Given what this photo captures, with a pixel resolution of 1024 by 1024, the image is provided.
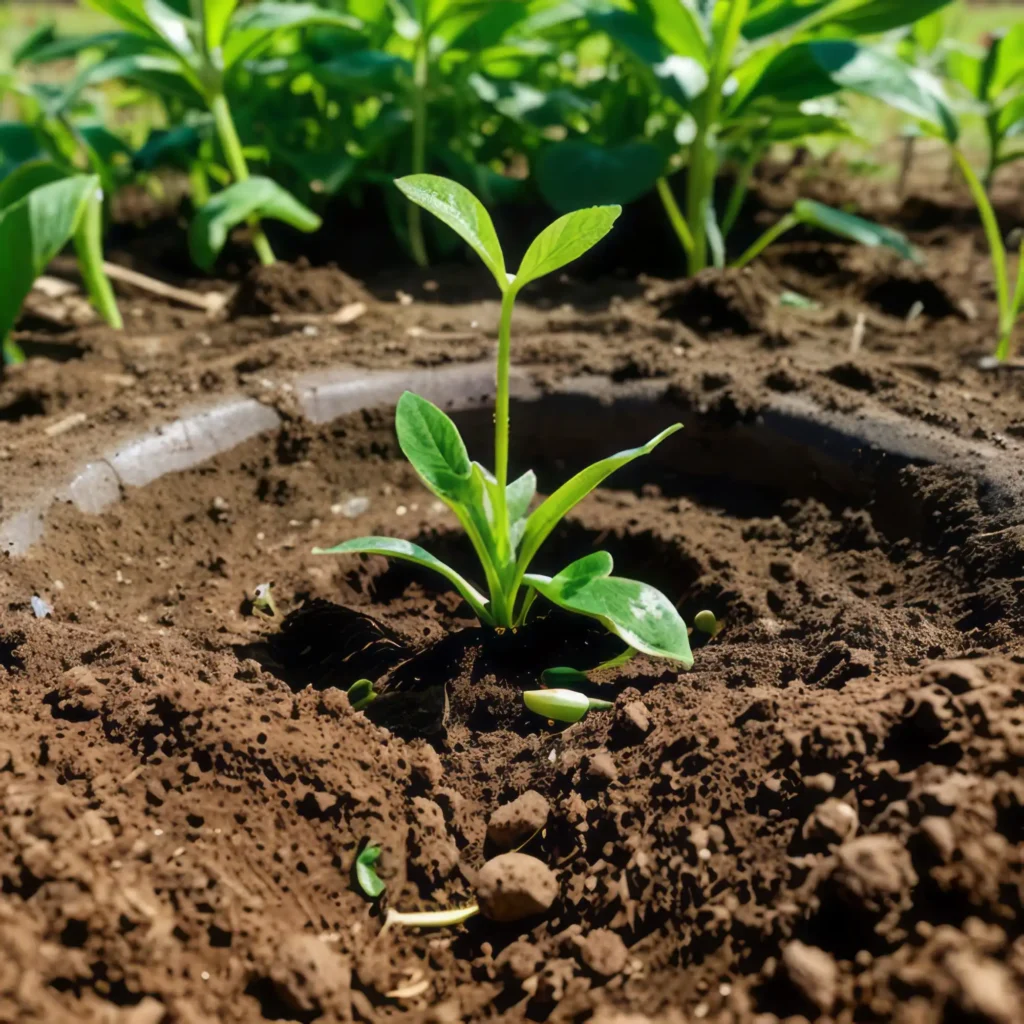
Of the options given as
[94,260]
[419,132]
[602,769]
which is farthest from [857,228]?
[94,260]

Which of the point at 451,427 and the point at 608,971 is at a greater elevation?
the point at 451,427

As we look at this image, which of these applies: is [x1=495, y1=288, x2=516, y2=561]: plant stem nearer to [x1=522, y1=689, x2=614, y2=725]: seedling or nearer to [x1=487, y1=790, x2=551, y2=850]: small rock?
[x1=522, y1=689, x2=614, y2=725]: seedling

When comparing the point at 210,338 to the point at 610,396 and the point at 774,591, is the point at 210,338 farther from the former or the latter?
the point at 774,591

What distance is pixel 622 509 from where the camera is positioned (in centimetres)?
170

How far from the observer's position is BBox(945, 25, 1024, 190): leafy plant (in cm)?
254

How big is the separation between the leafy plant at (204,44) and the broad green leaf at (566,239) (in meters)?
1.42

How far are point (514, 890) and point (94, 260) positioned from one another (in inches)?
74.1

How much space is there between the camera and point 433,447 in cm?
124

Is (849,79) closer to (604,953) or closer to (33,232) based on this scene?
(33,232)

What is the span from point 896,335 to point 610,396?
0.98 m

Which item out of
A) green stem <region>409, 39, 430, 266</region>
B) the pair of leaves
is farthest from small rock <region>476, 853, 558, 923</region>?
green stem <region>409, 39, 430, 266</region>

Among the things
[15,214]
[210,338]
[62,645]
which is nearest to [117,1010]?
[62,645]

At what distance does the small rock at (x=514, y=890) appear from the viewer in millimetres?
928

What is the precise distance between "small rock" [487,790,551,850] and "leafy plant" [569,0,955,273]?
1675 millimetres
